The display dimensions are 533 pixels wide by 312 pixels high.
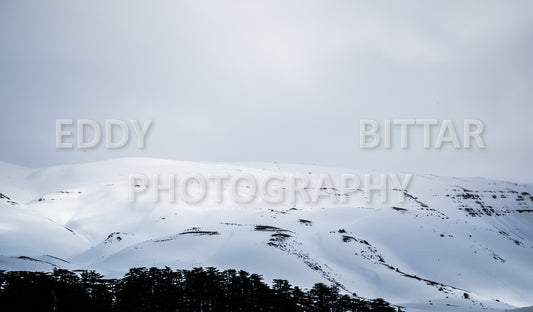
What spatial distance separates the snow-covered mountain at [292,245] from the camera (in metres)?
43.0

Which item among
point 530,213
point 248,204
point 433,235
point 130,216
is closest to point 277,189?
point 248,204

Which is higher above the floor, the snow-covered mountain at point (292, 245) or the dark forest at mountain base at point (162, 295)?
the dark forest at mountain base at point (162, 295)

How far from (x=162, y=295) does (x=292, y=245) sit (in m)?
23.7

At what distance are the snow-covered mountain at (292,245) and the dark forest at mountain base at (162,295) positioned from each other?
6.96 m

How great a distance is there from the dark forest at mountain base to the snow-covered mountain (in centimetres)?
696

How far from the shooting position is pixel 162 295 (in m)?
31.4

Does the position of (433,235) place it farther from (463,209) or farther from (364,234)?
(463,209)

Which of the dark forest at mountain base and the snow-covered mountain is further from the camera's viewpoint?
the snow-covered mountain

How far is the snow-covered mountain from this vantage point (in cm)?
4303

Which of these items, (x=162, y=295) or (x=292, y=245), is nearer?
(x=162, y=295)

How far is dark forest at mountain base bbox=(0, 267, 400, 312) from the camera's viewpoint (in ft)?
95.5

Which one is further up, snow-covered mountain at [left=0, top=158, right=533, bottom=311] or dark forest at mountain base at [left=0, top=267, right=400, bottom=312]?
dark forest at mountain base at [left=0, top=267, right=400, bottom=312]

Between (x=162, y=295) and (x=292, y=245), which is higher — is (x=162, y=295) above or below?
above

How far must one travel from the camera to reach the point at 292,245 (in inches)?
2014
